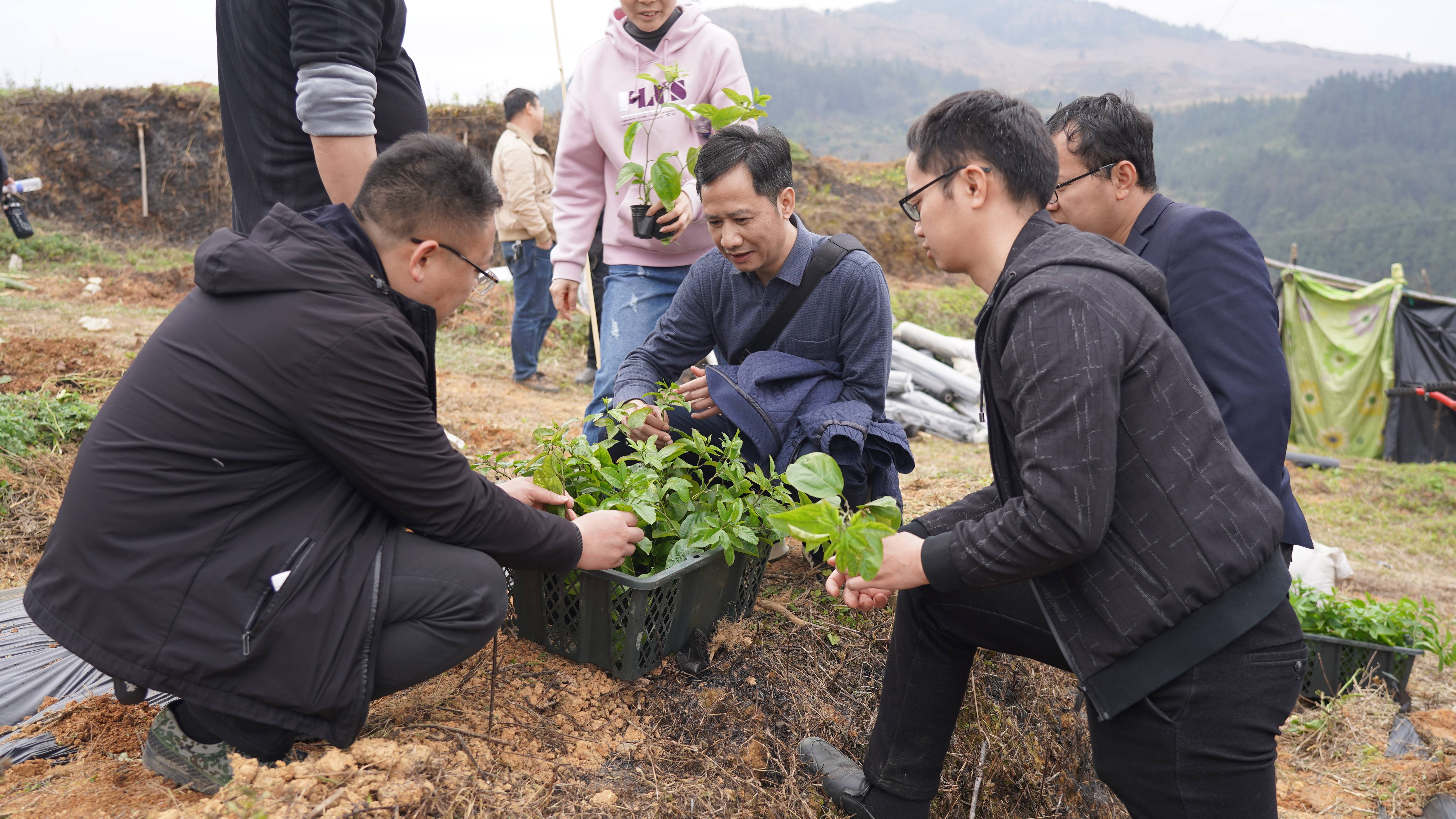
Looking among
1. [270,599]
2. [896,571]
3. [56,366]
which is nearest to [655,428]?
[896,571]

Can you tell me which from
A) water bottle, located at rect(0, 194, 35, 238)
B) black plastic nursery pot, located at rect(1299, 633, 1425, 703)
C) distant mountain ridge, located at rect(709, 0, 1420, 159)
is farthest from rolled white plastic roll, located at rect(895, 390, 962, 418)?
distant mountain ridge, located at rect(709, 0, 1420, 159)

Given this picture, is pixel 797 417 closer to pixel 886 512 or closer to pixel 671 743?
pixel 886 512

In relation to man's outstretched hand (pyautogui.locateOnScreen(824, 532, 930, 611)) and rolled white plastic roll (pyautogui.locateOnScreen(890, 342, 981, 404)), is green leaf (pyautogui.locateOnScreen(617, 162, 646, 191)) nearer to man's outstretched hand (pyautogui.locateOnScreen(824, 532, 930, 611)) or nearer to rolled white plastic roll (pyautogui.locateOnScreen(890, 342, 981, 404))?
man's outstretched hand (pyautogui.locateOnScreen(824, 532, 930, 611))

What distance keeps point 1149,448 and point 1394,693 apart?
321 centimetres

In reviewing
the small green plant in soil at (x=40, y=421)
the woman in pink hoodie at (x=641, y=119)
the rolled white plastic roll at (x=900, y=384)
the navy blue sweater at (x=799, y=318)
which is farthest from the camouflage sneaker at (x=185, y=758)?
the rolled white plastic roll at (x=900, y=384)

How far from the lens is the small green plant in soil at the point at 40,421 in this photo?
331 centimetres

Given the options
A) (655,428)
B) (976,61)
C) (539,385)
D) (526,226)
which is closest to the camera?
(655,428)

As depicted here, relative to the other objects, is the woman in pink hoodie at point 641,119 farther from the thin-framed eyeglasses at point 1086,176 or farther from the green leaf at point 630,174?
the thin-framed eyeglasses at point 1086,176

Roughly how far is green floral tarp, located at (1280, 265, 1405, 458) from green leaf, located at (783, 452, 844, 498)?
11.3m

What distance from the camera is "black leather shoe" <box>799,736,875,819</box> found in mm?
1956

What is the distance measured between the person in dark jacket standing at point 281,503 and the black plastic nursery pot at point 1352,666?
3656mm

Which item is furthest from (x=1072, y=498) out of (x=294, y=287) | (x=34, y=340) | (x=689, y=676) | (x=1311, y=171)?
(x=1311, y=171)

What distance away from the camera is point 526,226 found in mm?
6359

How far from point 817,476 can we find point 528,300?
5.22 m
